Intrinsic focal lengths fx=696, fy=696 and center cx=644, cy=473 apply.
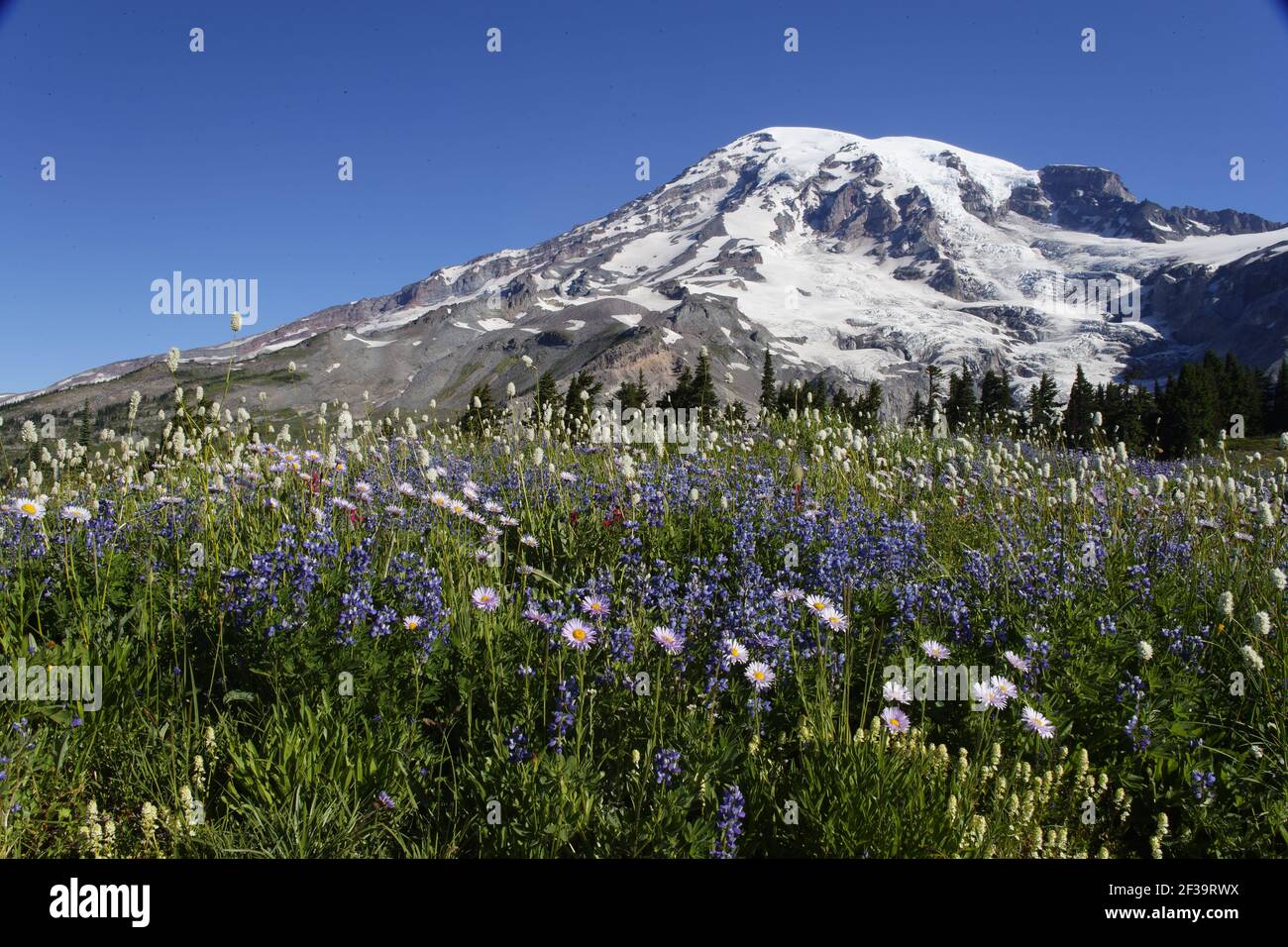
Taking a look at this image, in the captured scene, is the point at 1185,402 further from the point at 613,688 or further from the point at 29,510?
the point at 29,510

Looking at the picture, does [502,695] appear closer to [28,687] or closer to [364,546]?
[364,546]

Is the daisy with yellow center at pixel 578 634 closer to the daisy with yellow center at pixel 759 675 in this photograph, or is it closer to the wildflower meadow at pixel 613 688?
the wildflower meadow at pixel 613 688

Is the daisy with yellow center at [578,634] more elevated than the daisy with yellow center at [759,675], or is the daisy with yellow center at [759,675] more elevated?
the daisy with yellow center at [578,634]

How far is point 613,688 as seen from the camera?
3492 millimetres

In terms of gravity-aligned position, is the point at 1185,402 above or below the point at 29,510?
above

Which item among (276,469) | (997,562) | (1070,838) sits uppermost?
(276,469)

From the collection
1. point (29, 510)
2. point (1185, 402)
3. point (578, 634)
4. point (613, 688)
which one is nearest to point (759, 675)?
point (613, 688)

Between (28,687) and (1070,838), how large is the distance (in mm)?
4930

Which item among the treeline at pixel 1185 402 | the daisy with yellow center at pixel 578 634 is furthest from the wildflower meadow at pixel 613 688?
the treeline at pixel 1185 402

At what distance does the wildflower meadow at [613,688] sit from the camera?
284cm

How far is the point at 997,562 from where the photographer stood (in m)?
5.38
